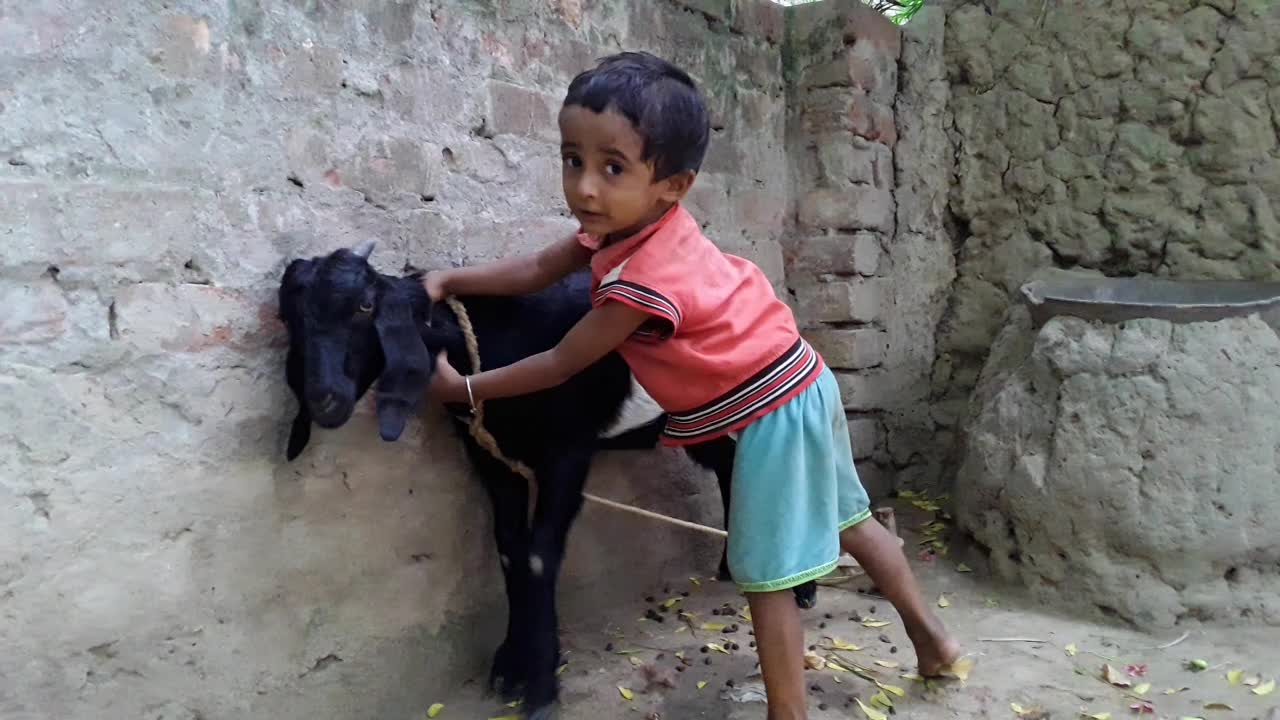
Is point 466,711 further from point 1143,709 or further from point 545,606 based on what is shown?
point 1143,709

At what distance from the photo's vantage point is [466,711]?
2.30m

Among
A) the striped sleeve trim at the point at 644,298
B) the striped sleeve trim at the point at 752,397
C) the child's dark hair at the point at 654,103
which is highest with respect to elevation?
the child's dark hair at the point at 654,103

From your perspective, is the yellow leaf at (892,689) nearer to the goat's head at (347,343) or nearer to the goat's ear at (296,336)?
the goat's head at (347,343)

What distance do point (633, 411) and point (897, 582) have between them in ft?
2.61

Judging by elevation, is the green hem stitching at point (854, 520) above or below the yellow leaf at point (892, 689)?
above

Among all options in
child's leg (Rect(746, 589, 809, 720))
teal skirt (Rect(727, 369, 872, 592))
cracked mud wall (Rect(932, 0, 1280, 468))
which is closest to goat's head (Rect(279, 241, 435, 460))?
teal skirt (Rect(727, 369, 872, 592))

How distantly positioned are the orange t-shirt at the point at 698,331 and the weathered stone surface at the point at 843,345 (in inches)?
60.8

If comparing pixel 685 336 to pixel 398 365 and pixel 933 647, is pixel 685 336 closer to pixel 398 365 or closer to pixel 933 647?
pixel 398 365

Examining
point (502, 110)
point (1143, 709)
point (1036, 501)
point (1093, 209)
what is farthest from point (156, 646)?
point (1093, 209)

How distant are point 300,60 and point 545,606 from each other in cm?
139

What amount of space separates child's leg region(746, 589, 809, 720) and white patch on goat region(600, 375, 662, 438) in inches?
24.5

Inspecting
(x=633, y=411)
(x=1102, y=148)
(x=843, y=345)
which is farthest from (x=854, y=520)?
(x=1102, y=148)

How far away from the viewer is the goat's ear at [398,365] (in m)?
1.86

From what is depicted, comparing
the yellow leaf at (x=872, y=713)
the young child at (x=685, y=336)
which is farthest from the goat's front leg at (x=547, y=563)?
the yellow leaf at (x=872, y=713)
